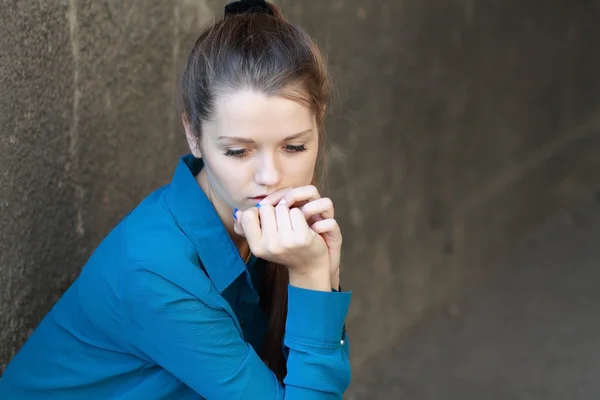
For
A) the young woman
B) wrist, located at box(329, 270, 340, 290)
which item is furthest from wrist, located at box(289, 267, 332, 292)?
wrist, located at box(329, 270, 340, 290)

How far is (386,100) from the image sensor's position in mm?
3840

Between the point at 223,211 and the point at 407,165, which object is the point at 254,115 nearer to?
the point at 223,211

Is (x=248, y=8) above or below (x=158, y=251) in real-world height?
above

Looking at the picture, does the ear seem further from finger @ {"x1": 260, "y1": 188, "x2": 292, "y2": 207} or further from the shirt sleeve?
the shirt sleeve

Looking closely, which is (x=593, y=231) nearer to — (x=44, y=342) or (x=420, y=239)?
(x=420, y=239)

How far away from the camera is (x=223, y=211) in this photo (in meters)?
2.07

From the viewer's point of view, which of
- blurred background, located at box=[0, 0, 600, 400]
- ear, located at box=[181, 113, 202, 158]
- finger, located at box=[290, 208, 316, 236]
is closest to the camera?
finger, located at box=[290, 208, 316, 236]

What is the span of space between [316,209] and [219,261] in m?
0.26

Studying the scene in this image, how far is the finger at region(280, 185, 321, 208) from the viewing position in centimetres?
191

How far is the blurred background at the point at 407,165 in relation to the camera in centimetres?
221

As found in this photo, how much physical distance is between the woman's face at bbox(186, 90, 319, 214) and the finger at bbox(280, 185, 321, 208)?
4 cm

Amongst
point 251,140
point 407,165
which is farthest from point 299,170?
point 407,165

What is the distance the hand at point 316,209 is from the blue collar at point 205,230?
168mm

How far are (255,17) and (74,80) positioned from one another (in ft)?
1.84
